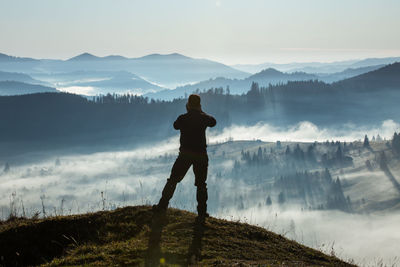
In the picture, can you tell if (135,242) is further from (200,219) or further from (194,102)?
(194,102)

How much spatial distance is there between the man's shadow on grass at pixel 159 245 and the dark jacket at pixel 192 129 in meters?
2.79

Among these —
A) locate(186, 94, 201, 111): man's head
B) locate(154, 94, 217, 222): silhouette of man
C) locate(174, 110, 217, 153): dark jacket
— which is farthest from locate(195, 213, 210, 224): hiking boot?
locate(186, 94, 201, 111): man's head

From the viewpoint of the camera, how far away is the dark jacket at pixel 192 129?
13805 mm

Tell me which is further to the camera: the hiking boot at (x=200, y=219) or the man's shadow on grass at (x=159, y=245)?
the hiking boot at (x=200, y=219)

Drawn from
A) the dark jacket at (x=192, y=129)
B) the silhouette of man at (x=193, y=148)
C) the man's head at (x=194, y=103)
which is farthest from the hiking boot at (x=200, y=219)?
the man's head at (x=194, y=103)

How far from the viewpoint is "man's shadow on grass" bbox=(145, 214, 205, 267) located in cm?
1005

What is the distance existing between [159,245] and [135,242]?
32.8 inches

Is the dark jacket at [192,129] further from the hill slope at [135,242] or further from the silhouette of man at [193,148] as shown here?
the hill slope at [135,242]

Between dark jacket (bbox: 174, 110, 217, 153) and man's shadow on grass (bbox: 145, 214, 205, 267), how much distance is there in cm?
279

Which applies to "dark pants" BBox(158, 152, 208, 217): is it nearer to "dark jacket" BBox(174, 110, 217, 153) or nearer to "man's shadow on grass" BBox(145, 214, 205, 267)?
"dark jacket" BBox(174, 110, 217, 153)

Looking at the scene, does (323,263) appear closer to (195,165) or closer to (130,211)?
(195,165)

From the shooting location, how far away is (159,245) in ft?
37.0

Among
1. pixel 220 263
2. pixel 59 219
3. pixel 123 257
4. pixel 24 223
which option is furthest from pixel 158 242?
pixel 24 223

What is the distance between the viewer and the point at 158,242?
455 inches
